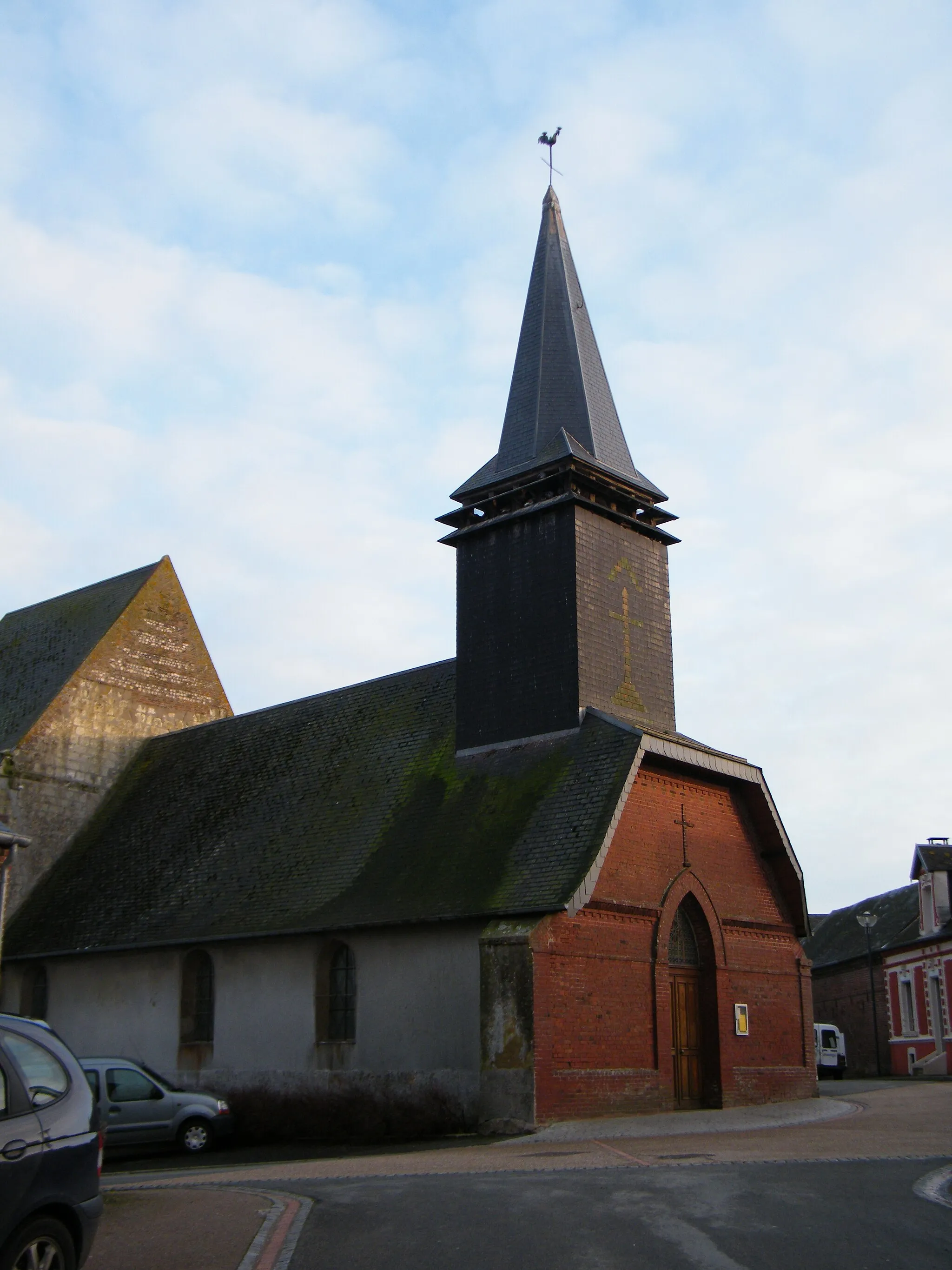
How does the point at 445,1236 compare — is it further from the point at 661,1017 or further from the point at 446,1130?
the point at 661,1017

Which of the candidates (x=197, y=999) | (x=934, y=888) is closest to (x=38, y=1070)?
(x=197, y=999)

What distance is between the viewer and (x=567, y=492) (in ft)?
76.8

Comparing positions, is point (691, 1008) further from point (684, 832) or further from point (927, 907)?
point (927, 907)

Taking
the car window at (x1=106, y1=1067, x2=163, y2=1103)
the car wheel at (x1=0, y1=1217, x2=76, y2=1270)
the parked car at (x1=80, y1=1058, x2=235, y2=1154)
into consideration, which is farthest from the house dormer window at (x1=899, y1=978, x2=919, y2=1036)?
the car wheel at (x1=0, y1=1217, x2=76, y2=1270)

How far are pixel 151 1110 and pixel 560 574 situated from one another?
36.7 ft

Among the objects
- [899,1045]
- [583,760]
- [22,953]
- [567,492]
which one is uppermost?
[567,492]

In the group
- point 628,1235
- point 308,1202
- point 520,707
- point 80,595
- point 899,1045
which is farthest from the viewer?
point 899,1045

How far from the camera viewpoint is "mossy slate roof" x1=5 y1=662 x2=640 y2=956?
19609mm

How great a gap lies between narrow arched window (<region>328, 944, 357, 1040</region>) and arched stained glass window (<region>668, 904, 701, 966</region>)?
5.28 m

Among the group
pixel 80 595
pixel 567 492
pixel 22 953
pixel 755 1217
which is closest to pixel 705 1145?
pixel 755 1217

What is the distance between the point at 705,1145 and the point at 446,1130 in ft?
15.5

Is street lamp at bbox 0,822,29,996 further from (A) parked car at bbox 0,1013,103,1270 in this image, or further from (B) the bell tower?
(A) parked car at bbox 0,1013,103,1270

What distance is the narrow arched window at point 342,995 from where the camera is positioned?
67.2 feet

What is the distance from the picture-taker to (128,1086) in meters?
18.1
